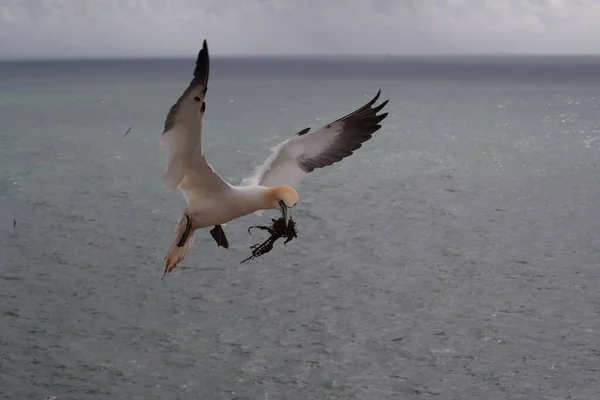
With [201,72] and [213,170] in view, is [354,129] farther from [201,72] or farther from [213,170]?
[201,72]

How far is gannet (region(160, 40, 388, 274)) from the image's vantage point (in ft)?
32.9

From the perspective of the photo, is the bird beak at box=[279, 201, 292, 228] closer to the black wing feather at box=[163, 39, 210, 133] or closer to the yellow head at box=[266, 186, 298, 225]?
the yellow head at box=[266, 186, 298, 225]

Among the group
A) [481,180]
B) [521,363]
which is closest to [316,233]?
[521,363]

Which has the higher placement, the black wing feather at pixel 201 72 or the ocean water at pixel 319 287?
the black wing feather at pixel 201 72

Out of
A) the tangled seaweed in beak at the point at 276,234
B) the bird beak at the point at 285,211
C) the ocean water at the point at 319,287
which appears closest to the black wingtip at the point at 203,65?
the bird beak at the point at 285,211

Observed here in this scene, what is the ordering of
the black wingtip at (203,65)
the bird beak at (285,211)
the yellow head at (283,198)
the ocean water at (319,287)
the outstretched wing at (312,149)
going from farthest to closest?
1. the ocean water at (319,287)
2. the outstretched wing at (312,149)
3. the yellow head at (283,198)
4. the bird beak at (285,211)
5. the black wingtip at (203,65)

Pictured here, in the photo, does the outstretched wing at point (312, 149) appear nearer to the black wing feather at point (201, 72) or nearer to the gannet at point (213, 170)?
the gannet at point (213, 170)

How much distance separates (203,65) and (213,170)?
6.50 feet

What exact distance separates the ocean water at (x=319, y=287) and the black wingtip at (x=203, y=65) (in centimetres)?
1690

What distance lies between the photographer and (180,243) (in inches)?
448

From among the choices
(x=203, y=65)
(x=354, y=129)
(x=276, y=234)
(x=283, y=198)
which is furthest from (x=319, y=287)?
(x=203, y=65)

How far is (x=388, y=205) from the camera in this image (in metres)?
43.7

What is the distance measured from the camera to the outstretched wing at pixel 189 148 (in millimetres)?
10016

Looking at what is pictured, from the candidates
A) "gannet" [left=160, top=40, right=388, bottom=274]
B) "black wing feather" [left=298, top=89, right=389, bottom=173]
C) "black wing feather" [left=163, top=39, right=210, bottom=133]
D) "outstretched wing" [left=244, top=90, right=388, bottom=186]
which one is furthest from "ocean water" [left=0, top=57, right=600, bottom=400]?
"black wing feather" [left=163, top=39, right=210, bottom=133]
